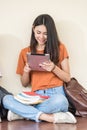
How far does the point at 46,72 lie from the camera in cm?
238

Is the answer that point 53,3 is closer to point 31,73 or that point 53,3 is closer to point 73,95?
point 31,73

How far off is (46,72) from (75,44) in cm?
41

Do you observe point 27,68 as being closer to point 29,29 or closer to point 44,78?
point 44,78

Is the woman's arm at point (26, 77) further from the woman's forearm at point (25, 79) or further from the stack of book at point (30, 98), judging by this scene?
the stack of book at point (30, 98)

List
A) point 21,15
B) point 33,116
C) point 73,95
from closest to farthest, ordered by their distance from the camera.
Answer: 1. point 33,116
2. point 73,95
3. point 21,15

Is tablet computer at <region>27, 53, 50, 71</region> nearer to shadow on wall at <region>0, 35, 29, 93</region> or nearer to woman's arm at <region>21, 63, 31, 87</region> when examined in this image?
woman's arm at <region>21, 63, 31, 87</region>

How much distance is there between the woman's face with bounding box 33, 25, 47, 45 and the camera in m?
2.37

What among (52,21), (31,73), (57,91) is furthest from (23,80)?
(52,21)

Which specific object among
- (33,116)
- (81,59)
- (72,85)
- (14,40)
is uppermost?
(14,40)

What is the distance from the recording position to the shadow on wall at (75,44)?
259 cm

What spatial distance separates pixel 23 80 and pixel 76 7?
781 mm

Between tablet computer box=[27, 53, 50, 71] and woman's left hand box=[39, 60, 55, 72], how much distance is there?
1.1 inches

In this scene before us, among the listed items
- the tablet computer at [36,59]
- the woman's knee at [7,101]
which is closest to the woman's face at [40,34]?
the tablet computer at [36,59]

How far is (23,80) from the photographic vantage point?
2447mm
